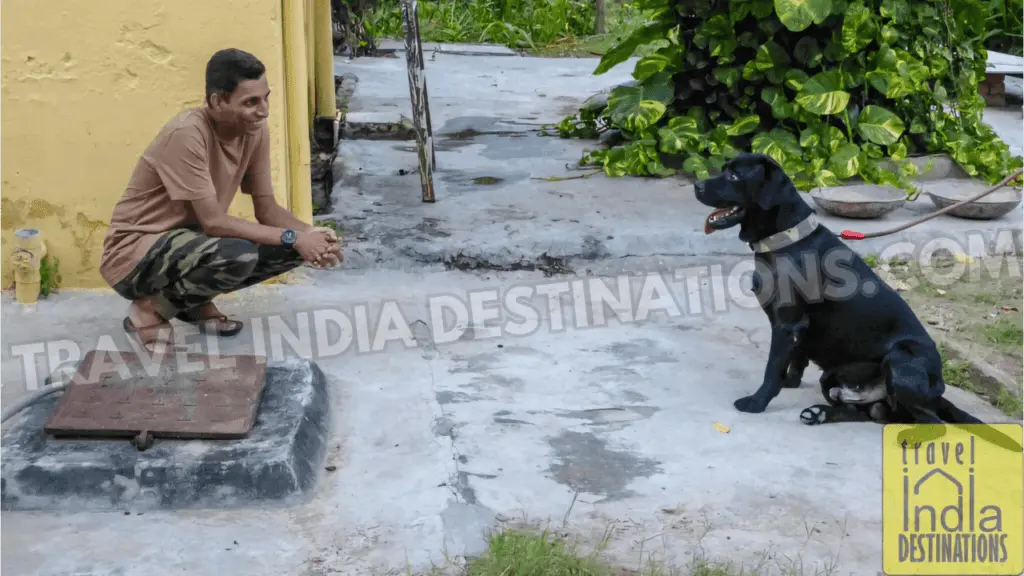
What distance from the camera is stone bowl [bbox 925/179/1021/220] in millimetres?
6430

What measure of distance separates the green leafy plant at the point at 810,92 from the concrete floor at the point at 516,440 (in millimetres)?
1401

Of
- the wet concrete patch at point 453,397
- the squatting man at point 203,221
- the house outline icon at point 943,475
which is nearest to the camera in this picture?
the house outline icon at point 943,475

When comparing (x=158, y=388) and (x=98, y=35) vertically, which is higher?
(x=98, y=35)

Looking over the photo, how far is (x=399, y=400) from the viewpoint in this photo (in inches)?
168

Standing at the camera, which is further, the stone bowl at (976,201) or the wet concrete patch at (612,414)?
the stone bowl at (976,201)

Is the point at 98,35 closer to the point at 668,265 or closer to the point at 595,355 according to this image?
the point at 595,355

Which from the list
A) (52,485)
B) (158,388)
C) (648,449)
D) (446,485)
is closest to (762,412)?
(648,449)

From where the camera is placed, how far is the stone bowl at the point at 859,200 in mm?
6398

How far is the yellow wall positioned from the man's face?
94 centimetres

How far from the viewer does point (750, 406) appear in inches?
164

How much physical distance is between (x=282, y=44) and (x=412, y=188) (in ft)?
6.16

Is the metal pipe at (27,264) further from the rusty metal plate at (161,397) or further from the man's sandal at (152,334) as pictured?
the rusty metal plate at (161,397)

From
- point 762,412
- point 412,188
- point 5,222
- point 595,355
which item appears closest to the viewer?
point 762,412

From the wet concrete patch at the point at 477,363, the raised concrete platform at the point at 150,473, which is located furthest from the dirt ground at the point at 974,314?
the raised concrete platform at the point at 150,473
